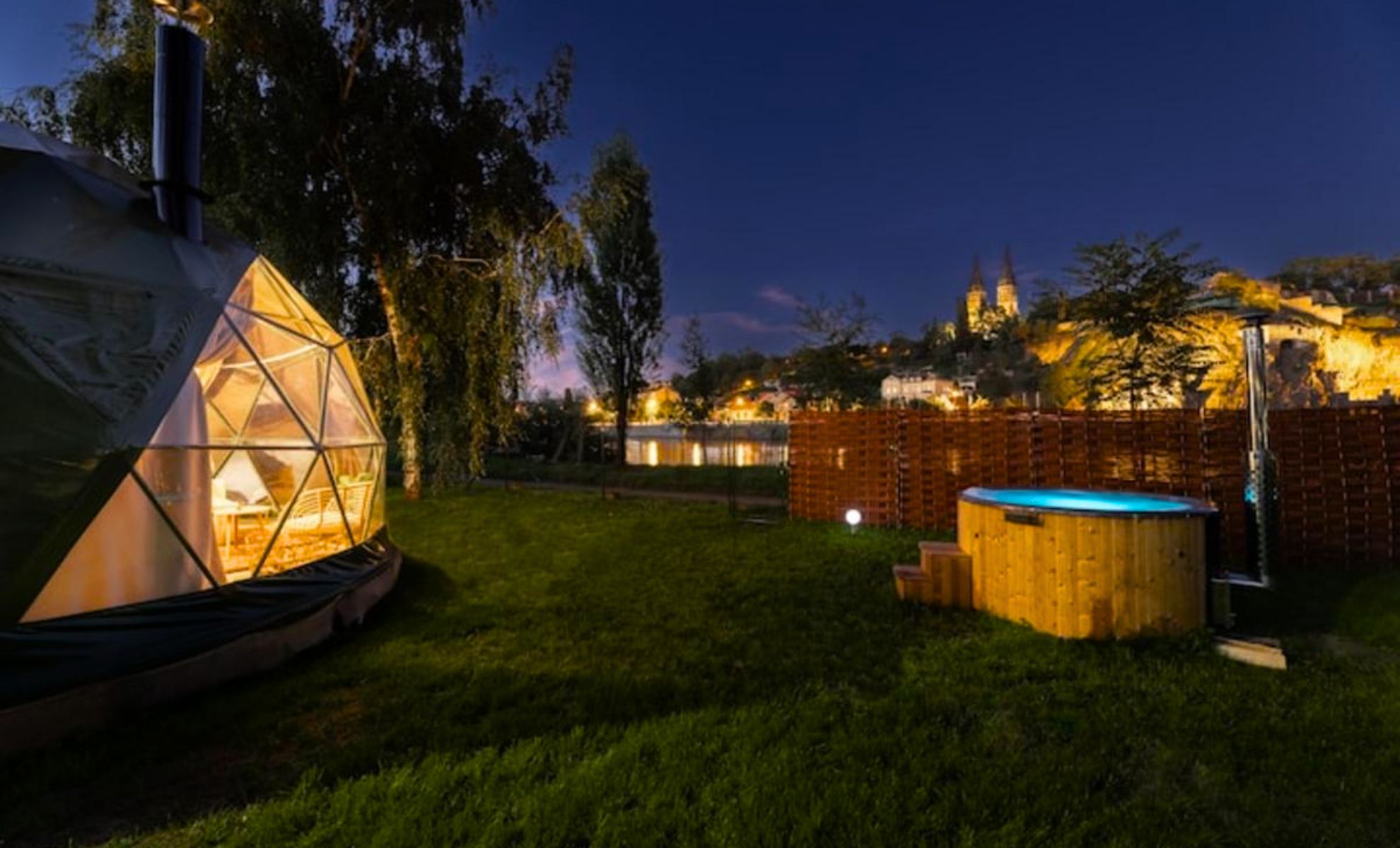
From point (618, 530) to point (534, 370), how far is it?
4757mm

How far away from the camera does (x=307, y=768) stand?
3.03 metres

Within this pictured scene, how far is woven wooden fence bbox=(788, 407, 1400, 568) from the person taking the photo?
734 centimetres

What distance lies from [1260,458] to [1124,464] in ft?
10.0

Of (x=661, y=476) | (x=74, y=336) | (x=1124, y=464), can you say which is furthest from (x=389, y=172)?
(x=1124, y=464)

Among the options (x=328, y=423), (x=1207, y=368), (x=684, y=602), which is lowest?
(x=684, y=602)

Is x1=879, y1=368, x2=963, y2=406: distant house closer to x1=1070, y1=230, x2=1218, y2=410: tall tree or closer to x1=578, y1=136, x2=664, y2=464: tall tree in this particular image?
x1=578, y1=136, x2=664, y2=464: tall tree

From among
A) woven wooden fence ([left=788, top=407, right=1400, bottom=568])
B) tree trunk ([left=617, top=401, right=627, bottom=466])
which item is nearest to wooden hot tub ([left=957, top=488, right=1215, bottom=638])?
woven wooden fence ([left=788, top=407, right=1400, bottom=568])

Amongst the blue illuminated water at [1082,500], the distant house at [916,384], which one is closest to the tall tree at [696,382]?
the blue illuminated water at [1082,500]

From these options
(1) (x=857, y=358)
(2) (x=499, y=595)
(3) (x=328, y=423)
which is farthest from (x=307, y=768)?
(1) (x=857, y=358)

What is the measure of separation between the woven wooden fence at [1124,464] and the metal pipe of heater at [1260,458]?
0.38 m

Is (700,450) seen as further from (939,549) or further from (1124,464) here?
(939,549)

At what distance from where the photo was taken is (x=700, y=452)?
43.0m

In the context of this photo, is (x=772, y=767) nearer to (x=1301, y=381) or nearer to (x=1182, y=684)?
(x=1182, y=684)

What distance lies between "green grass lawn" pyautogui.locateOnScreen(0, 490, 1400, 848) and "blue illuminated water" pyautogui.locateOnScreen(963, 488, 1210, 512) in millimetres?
1017
